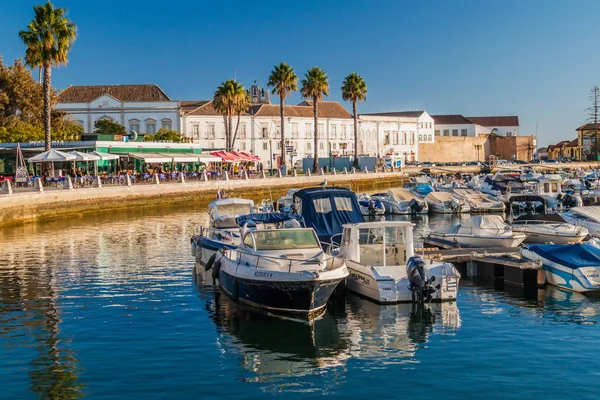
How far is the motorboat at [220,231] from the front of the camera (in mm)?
28594

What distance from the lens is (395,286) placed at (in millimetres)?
22109

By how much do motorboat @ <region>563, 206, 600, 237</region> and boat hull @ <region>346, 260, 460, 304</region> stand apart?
15.9 metres

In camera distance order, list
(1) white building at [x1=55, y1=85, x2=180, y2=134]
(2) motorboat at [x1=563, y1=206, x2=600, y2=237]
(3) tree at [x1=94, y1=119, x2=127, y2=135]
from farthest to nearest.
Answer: (1) white building at [x1=55, y1=85, x2=180, y2=134] < (3) tree at [x1=94, y1=119, x2=127, y2=135] < (2) motorboat at [x1=563, y1=206, x2=600, y2=237]

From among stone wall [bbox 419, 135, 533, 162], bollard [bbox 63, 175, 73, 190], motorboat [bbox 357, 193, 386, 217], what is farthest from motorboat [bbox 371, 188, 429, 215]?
stone wall [bbox 419, 135, 533, 162]

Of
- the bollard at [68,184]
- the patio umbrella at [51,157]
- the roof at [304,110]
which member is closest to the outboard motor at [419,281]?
the bollard at [68,184]

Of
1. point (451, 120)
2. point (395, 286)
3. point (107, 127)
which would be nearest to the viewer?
point (395, 286)

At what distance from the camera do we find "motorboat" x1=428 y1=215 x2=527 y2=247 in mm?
31297

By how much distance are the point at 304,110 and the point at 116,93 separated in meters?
29.6

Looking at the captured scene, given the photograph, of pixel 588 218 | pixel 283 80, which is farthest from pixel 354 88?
pixel 588 218

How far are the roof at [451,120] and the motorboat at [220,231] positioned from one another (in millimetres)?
152548

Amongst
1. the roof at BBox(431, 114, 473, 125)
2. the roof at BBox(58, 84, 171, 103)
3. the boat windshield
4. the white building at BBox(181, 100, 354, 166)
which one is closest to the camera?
the boat windshield

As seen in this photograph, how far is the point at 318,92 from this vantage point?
94.2m

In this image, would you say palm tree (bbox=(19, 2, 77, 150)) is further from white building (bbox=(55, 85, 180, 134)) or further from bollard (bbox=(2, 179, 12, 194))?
white building (bbox=(55, 85, 180, 134))

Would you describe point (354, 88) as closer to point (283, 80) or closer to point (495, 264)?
point (283, 80)
